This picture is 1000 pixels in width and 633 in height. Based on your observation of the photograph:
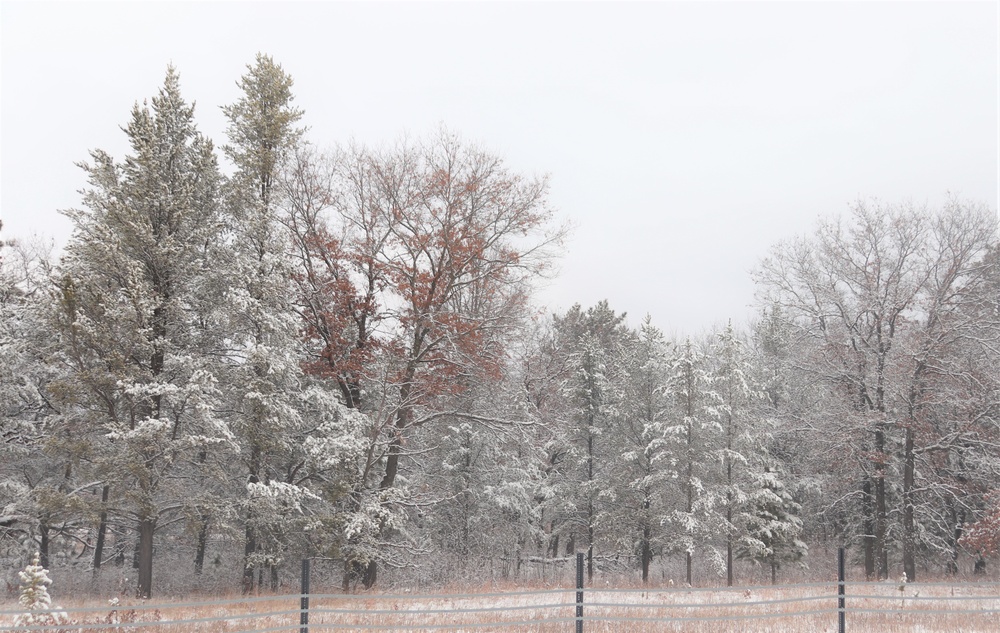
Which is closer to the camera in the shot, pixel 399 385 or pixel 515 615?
pixel 515 615

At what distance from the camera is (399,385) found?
63.8 ft

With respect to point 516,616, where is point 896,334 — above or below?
above

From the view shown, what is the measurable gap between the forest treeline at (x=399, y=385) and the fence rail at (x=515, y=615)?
412 cm

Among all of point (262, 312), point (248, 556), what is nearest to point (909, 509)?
point (248, 556)

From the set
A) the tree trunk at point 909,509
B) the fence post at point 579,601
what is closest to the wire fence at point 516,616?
the fence post at point 579,601

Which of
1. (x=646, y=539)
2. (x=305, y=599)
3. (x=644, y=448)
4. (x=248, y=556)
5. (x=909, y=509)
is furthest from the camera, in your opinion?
(x=644, y=448)

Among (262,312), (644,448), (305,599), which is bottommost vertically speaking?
(305,599)

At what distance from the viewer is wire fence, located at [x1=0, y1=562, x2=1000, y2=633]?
32.9 ft

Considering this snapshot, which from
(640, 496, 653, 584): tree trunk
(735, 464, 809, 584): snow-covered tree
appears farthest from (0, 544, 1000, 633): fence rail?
(735, 464, 809, 584): snow-covered tree

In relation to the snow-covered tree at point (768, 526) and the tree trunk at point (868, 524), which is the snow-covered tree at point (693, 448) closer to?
the snow-covered tree at point (768, 526)

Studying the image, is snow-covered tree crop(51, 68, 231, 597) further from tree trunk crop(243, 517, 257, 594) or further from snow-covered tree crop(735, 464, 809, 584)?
snow-covered tree crop(735, 464, 809, 584)

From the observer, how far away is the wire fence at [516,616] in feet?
32.9

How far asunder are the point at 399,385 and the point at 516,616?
8645 millimetres

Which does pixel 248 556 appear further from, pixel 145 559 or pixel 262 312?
pixel 262 312
